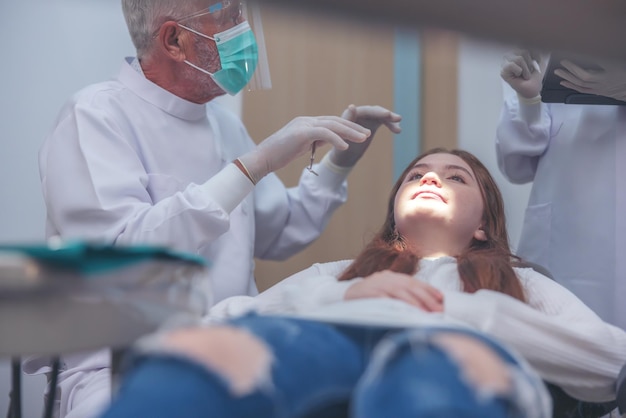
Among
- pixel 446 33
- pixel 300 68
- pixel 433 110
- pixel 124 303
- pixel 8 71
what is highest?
pixel 446 33

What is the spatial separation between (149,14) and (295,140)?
50 cm

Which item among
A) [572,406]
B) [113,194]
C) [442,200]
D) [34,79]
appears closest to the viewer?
[572,406]

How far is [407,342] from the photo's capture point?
83 centimetres

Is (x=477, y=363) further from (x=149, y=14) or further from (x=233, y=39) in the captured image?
(x=149, y=14)

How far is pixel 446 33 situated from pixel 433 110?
7.32ft

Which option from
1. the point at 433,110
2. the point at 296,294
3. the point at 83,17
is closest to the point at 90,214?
the point at 296,294

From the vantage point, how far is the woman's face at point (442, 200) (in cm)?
152

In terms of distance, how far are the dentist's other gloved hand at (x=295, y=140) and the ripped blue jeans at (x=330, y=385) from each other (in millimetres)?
913

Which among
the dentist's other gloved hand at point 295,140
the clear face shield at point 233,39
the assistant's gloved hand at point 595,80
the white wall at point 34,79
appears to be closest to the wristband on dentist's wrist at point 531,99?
the assistant's gloved hand at point 595,80

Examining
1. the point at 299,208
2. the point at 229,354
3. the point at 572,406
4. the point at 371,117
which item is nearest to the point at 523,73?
the point at 371,117

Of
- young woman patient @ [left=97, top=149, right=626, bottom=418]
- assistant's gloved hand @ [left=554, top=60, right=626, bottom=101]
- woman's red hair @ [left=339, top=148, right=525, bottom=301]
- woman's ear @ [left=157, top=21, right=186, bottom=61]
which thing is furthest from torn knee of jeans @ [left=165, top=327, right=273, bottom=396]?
woman's ear @ [left=157, top=21, right=186, bottom=61]

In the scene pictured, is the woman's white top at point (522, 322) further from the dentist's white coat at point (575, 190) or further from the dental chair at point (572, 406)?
the dentist's white coat at point (575, 190)

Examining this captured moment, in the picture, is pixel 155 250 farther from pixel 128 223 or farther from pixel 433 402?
pixel 128 223

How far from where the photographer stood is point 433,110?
9.99 feet
